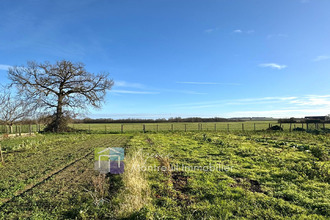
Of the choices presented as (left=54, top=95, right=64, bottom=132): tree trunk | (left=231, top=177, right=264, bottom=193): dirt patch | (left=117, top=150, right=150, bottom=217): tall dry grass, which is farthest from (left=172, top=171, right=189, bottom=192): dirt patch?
(left=54, top=95, right=64, bottom=132): tree trunk

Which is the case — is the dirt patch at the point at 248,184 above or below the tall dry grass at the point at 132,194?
below

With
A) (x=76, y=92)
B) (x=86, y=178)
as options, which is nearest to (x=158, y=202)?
(x=86, y=178)

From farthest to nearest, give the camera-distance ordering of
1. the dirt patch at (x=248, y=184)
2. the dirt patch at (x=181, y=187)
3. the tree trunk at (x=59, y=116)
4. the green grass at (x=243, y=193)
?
the tree trunk at (x=59, y=116)
the dirt patch at (x=248, y=184)
the dirt patch at (x=181, y=187)
the green grass at (x=243, y=193)

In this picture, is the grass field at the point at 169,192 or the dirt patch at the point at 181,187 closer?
the grass field at the point at 169,192

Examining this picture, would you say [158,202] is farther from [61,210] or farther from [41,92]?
[41,92]

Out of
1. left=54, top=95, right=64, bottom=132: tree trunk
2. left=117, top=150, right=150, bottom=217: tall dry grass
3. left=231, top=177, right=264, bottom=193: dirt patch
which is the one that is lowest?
left=231, top=177, right=264, bottom=193: dirt patch

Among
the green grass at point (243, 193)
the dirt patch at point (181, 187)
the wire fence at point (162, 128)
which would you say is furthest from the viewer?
the wire fence at point (162, 128)

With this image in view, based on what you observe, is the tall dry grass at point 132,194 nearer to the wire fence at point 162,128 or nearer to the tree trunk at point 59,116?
the wire fence at point 162,128

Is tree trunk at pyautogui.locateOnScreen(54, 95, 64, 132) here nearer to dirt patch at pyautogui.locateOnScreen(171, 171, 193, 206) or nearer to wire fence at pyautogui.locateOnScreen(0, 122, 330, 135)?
wire fence at pyautogui.locateOnScreen(0, 122, 330, 135)

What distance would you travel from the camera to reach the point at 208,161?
8523mm

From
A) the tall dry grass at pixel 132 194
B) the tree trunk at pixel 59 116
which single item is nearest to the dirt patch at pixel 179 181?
the tall dry grass at pixel 132 194

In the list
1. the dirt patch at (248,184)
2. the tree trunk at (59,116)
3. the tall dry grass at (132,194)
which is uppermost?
the tree trunk at (59,116)

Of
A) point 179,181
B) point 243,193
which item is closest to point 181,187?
point 179,181

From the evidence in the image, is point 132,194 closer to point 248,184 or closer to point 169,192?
point 169,192
